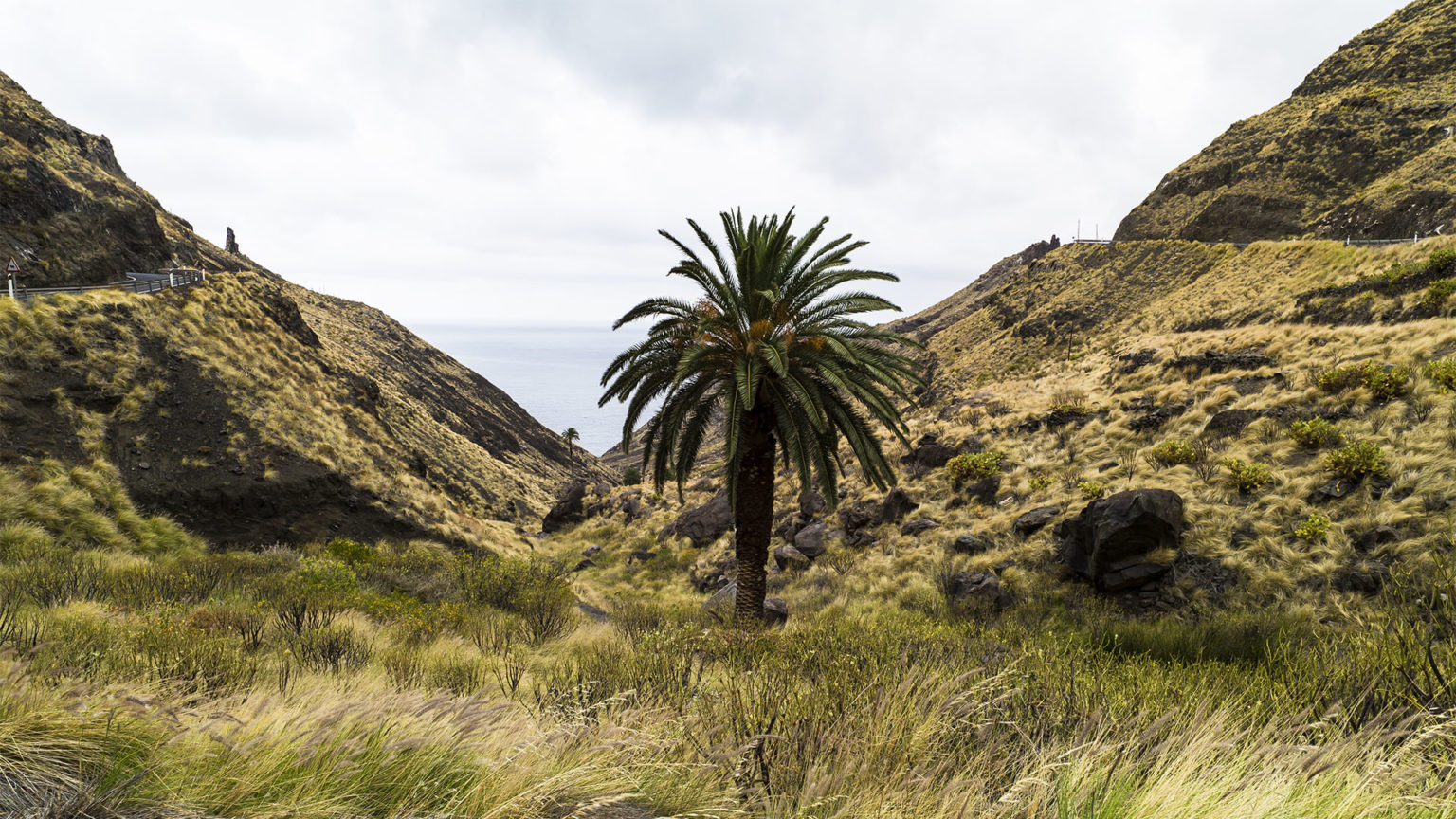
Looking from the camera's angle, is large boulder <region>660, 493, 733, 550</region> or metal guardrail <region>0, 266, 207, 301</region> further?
large boulder <region>660, 493, 733, 550</region>

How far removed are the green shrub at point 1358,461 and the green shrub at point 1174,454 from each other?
9.74 ft

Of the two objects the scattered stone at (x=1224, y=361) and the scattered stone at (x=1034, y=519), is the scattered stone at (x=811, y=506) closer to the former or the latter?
the scattered stone at (x=1034, y=519)

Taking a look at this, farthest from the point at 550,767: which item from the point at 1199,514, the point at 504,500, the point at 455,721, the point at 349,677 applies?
the point at 504,500

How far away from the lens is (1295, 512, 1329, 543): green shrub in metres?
11.4

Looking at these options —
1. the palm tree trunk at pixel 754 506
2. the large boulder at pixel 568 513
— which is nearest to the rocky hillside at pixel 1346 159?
the palm tree trunk at pixel 754 506

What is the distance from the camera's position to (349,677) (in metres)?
4.87

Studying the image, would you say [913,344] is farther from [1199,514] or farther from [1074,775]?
[1074,775]

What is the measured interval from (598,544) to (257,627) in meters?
24.8

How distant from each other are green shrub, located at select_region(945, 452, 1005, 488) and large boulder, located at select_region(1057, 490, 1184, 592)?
23.8 ft

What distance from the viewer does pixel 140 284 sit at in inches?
871

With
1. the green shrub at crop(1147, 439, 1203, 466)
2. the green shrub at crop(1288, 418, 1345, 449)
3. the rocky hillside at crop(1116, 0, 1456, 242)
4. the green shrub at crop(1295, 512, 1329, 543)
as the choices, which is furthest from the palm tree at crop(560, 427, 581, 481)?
the rocky hillside at crop(1116, 0, 1456, 242)

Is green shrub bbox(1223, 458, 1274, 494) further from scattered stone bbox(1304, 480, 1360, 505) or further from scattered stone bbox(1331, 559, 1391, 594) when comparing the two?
scattered stone bbox(1331, 559, 1391, 594)

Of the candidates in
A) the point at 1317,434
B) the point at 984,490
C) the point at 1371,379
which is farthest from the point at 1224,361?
the point at 984,490

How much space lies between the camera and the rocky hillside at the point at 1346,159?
1549 inches
